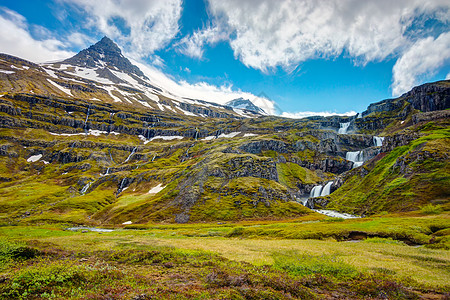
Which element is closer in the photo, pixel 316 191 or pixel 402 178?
pixel 402 178

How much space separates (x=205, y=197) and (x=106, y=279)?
104 meters

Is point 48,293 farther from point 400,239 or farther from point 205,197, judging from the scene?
point 205,197

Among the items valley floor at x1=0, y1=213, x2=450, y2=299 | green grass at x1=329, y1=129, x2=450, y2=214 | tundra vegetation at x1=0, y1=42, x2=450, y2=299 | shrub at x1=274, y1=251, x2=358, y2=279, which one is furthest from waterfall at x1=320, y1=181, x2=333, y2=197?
shrub at x1=274, y1=251, x2=358, y2=279

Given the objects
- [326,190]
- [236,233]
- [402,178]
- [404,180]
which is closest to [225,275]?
[236,233]

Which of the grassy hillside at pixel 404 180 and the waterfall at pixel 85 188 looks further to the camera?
the waterfall at pixel 85 188

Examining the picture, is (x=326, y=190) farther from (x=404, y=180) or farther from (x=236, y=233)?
(x=236, y=233)

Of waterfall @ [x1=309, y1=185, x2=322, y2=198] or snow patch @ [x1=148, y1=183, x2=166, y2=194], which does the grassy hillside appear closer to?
waterfall @ [x1=309, y1=185, x2=322, y2=198]

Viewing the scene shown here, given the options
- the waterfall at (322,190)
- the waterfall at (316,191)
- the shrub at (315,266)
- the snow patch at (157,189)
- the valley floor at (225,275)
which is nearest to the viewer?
the valley floor at (225,275)

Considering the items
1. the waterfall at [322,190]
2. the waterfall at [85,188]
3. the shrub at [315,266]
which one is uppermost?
the waterfall at [322,190]

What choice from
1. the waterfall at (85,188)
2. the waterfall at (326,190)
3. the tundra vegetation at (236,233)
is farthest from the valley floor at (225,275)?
the waterfall at (85,188)

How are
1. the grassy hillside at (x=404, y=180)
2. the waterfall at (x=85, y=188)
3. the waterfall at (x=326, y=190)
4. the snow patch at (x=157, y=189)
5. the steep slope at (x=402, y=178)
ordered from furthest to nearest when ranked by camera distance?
1. the waterfall at (x=85, y=188)
2. the snow patch at (x=157, y=189)
3. the waterfall at (x=326, y=190)
4. the steep slope at (x=402, y=178)
5. the grassy hillside at (x=404, y=180)

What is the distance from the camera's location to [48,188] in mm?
166500

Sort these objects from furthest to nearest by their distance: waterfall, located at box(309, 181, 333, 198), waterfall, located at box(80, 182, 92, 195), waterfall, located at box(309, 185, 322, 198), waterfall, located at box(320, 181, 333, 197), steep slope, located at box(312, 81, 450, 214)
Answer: waterfall, located at box(80, 182, 92, 195)
waterfall, located at box(309, 185, 322, 198)
waterfall, located at box(309, 181, 333, 198)
waterfall, located at box(320, 181, 333, 197)
steep slope, located at box(312, 81, 450, 214)

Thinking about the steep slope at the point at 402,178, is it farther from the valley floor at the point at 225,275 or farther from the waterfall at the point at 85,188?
the waterfall at the point at 85,188
